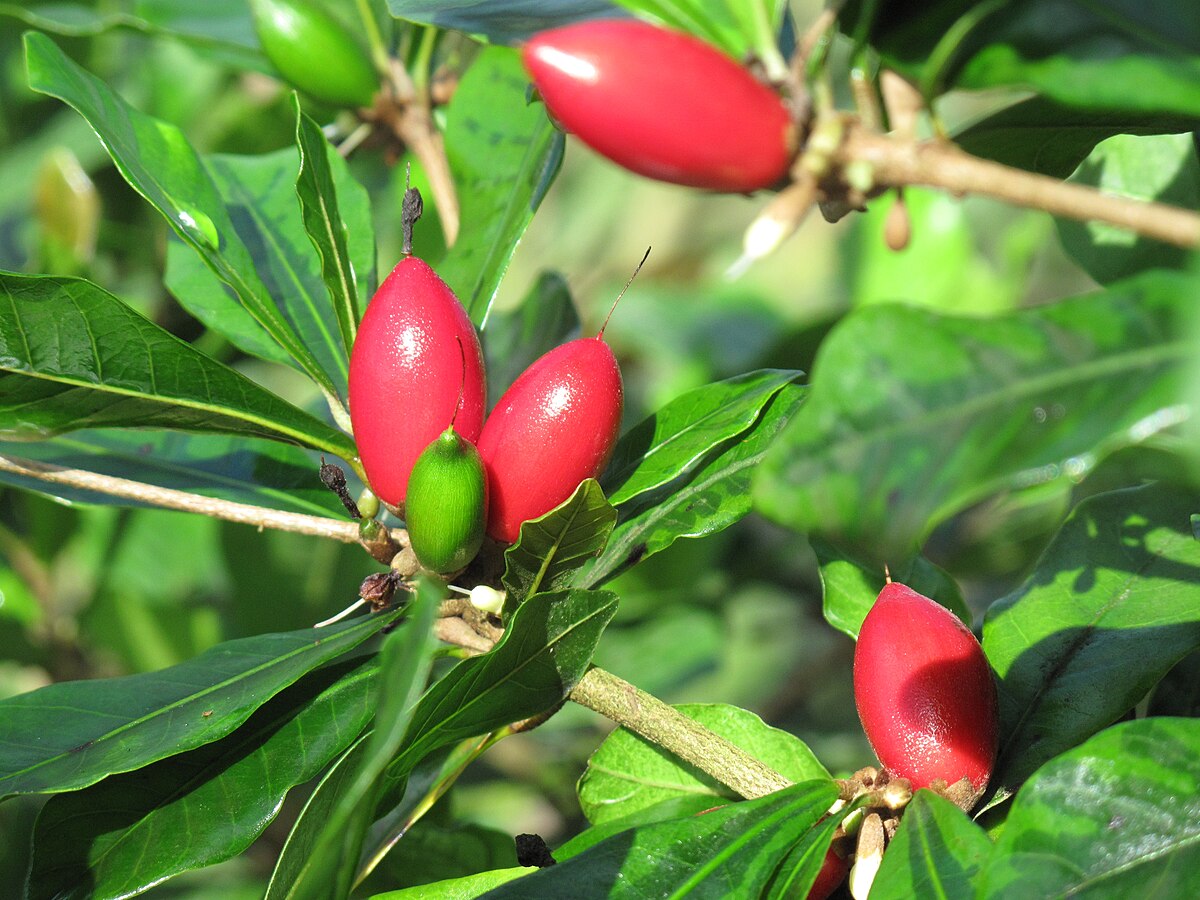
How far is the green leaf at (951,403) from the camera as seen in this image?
645 mm

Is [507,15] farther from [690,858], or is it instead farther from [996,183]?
[690,858]

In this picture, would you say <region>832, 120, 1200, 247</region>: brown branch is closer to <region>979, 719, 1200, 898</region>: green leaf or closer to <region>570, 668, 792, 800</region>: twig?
<region>979, 719, 1200, 898</region>: green leaf

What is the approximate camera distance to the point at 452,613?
1070 millimetres

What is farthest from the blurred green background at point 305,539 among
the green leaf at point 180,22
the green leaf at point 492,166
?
the green leaf at point 492,166

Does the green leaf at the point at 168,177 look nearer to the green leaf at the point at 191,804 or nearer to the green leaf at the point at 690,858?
the green leaf at the point at 191,804

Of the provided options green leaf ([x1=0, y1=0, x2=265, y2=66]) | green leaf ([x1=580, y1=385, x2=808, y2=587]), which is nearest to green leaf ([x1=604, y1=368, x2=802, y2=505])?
green leaf ([x1=580, y1=385, x2=808, y2=587])

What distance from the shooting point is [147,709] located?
40.2 inches

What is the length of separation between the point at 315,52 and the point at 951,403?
45.2 inches

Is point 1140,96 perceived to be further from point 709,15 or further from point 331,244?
point 331,244

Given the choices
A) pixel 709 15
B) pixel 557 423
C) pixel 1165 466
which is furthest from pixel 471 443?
pixel 1165 466

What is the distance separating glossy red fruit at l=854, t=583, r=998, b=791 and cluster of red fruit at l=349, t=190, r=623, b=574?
11.4 inches

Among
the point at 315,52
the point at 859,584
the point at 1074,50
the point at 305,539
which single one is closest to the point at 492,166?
the point at 315,52

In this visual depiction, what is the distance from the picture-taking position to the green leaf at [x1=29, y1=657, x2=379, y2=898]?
38.9 inches

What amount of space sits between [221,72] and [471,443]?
5.96 ft
